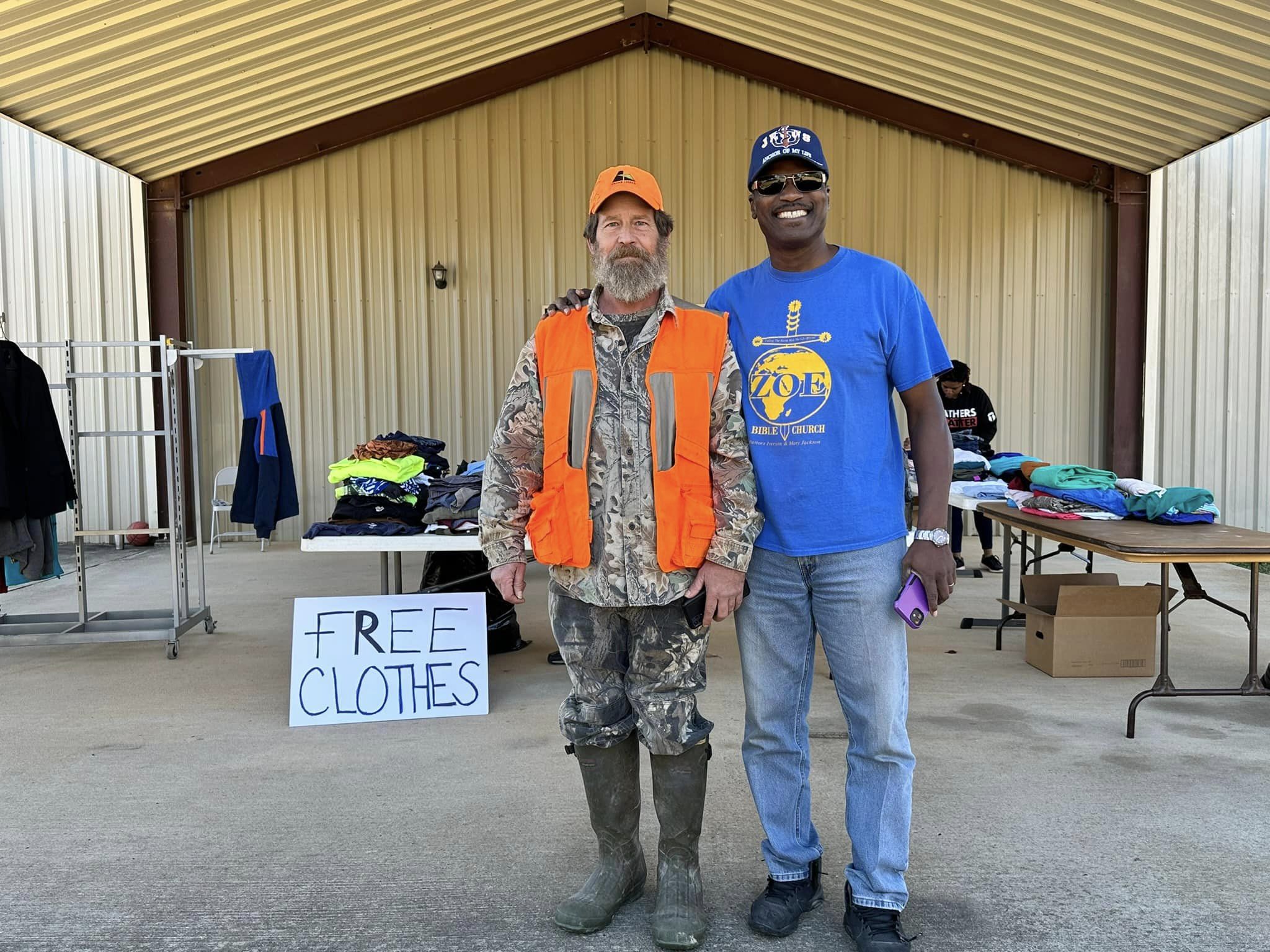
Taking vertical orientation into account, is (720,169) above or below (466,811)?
above

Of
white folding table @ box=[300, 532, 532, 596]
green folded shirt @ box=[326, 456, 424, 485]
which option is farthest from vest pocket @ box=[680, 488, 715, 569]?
green folded shirt @ box=[326, 456, 424, 485]

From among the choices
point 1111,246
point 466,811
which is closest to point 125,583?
point 466,811

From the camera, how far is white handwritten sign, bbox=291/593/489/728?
3.85 metres

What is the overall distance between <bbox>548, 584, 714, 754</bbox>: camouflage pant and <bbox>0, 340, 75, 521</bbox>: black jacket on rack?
377 centimetres

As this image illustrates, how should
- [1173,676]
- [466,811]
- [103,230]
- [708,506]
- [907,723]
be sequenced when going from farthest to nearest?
[103,230]
[1173,676]
[907,723]
[466,811]
[708,506]

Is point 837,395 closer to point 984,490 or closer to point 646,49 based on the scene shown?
point 984,490

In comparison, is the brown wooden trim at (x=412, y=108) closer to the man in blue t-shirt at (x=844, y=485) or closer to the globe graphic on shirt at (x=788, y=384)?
the man in blue t-shirt at (x=844, y=485)

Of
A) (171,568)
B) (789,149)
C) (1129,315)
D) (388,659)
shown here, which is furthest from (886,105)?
(789,149)

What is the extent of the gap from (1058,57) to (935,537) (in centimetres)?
732

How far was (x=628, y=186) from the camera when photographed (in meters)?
2.14

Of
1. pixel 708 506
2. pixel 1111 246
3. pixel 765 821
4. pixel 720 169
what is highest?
pixel 720 169

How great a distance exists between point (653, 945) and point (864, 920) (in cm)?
49

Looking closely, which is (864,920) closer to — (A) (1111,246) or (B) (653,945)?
(B) (653,945)

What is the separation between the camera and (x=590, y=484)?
7.14ft
